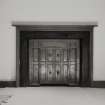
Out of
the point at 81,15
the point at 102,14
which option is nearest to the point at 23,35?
the point at 81,15

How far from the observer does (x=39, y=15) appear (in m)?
5.41

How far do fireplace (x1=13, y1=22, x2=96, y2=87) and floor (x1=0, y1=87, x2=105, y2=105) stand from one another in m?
0.32

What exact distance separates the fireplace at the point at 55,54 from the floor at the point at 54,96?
32 cm

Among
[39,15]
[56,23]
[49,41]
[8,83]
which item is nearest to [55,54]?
[49,41]

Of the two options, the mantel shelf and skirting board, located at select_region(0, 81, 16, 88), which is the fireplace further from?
skirting board, located at select_region(0, 81, 16, 88)

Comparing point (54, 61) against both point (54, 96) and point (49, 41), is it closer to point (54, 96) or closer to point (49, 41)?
point (49, 41)

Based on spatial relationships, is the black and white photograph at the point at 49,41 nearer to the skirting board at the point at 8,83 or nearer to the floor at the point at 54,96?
the skirting board at the point at 8,83

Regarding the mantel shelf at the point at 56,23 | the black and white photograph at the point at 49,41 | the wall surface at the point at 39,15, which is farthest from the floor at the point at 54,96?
the mantel shelf at the point at 56,23

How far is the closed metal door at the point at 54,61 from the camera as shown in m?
5.54

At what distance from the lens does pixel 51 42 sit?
554cm

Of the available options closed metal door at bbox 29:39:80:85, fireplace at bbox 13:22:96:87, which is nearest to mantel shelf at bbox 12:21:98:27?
fireplace at bbox 13:22:96:87

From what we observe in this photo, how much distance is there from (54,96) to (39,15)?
6.55ft

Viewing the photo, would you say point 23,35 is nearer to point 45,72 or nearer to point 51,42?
point 51,42

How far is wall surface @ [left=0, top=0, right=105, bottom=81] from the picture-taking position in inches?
212
